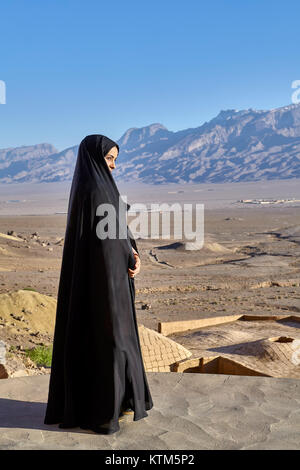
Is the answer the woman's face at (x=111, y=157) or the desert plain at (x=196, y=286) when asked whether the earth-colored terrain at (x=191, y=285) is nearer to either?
the desert plain at (x=196, y=286)

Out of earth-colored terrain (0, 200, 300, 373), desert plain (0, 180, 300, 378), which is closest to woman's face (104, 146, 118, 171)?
desert plain (0, 180, 300, 378)

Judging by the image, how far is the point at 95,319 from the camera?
328 centimetres

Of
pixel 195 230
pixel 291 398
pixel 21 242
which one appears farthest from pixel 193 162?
pixel 291 398

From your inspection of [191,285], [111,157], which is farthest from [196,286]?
[111,157]

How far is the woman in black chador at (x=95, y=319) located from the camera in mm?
3223

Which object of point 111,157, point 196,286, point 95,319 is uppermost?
point 111,157

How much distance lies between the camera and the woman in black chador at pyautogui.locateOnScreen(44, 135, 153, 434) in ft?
10.6

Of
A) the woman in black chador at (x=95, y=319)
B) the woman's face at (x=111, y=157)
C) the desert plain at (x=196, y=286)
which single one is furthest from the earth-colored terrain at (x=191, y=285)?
the woman's face at (x=111, y=157)

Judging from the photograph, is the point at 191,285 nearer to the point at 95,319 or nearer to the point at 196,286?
the point at 196,286

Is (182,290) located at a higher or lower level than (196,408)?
lower

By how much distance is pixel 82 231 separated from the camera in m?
3.32
